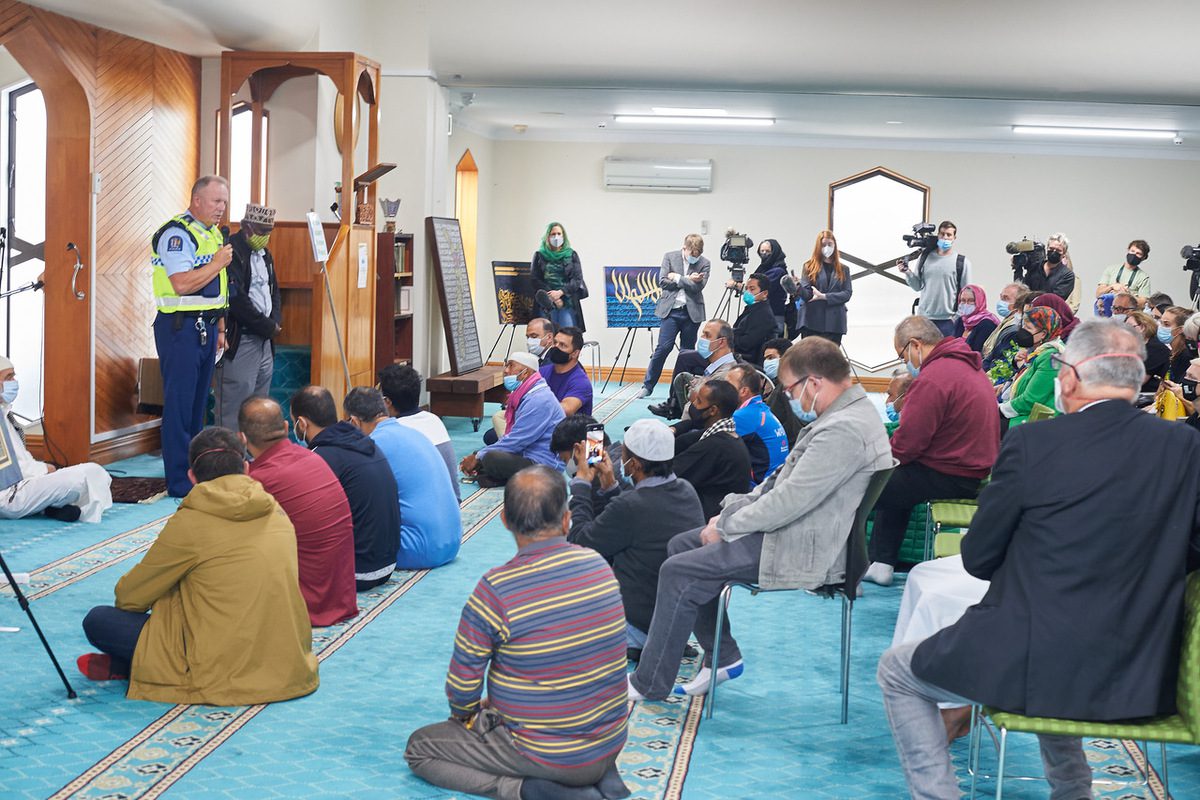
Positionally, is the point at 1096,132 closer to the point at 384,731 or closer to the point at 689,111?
the point at 689,111

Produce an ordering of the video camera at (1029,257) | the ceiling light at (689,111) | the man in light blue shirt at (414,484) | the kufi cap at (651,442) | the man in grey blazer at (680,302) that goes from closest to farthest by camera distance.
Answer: the kufi cap at (651,442)
the man in light blue shirt at (414,484)
the video camera at (1029,257)
the ceiling light at (689,111)
the man in grey blazer at (680,302)

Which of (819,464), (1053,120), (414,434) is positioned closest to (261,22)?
(414,434)

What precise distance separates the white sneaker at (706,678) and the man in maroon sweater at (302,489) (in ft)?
4.28

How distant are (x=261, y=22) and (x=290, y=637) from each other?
16.9 ft

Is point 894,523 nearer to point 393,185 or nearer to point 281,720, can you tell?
point 281,720

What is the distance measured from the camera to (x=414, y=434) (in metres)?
5.47

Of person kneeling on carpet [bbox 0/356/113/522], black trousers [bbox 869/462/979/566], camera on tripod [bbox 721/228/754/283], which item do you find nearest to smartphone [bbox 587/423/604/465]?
black trousers [bbox 869/462/979/566]

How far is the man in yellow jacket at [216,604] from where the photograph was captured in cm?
365

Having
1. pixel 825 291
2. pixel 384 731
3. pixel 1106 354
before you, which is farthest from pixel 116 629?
pixel 825 291

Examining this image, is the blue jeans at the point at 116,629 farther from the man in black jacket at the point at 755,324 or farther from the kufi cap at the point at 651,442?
the man in black jacket at the point at 755,324

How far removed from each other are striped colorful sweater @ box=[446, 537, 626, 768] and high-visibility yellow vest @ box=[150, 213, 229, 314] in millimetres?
4349

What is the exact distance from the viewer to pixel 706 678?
4141mm

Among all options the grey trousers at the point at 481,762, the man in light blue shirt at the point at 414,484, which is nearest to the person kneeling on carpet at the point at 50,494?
the man in light blue shirt at the point at 414,484

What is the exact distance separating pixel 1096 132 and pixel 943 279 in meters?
2.45
